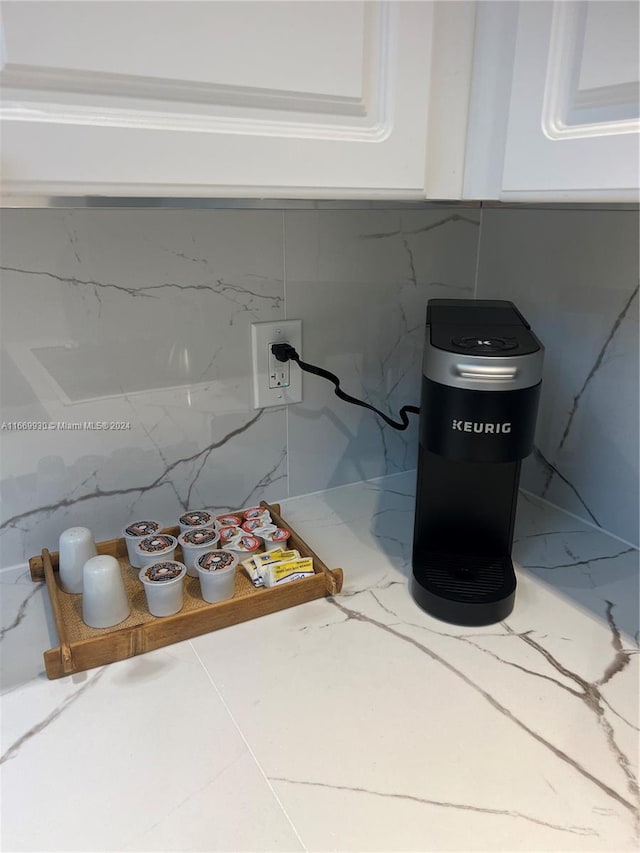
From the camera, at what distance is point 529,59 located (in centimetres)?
60

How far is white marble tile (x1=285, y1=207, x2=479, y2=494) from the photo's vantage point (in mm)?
959

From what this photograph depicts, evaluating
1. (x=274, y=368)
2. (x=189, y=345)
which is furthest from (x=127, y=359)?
(x=274, y=368)

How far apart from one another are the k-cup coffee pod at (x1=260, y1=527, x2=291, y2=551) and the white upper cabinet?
0.45 m

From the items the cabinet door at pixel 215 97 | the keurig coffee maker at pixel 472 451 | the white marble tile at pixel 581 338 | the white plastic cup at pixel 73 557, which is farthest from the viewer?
the white marble tile at pixel 581 338

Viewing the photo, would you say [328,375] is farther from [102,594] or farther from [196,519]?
[102,594]

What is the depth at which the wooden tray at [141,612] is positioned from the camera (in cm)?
69

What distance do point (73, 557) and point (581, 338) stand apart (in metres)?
0.76

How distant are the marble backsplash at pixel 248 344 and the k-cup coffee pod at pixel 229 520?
6 centimetres

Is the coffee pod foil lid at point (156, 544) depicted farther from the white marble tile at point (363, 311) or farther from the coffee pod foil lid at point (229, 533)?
the white marble tile at point (363, 311)

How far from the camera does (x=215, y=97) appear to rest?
1.81 ft

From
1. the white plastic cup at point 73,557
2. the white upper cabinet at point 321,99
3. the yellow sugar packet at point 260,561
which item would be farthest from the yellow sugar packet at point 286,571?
the white upper cabinet at point 321,99

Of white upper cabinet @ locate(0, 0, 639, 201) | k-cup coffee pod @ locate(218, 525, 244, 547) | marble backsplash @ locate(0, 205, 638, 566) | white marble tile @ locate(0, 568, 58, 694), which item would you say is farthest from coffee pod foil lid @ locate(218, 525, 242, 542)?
white upper cabinet @ locate(0, 0, 639, 201)

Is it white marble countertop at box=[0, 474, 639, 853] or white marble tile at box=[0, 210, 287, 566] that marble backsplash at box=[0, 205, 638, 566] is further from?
white marble countertop at box=[0, 474, 639, 853]

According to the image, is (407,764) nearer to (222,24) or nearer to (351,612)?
(351,612)
